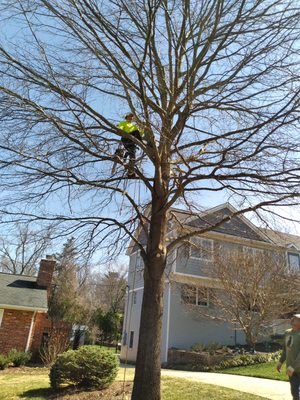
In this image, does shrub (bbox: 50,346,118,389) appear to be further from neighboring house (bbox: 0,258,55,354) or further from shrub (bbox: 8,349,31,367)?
neighboring house (bbox: 0,258,55,354)

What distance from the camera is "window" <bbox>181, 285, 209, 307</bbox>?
775 inches

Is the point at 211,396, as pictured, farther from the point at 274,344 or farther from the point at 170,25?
the point at 274,344

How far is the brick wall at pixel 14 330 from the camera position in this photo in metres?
15.9

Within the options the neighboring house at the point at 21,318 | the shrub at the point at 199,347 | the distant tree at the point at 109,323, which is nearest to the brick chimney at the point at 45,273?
the neighboring house at the point at 21,318

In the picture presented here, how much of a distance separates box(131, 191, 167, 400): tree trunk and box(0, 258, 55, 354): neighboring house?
1168cm

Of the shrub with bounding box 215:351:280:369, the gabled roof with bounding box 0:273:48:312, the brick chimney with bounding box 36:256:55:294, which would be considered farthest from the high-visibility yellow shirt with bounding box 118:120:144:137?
the brick chimney with bounding box 36:256:55:294

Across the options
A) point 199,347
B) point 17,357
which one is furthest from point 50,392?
point 199,347

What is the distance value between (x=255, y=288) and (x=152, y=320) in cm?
1197

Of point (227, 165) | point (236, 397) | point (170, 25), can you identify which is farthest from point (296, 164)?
point (236, 397)

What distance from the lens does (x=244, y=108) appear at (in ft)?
21.9

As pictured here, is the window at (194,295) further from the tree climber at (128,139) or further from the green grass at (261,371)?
the tree climber at (128,139)

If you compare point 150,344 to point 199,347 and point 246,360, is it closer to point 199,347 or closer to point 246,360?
point 246,360

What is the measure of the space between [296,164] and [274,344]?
15.8 metres

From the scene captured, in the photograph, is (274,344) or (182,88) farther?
(274,344)
